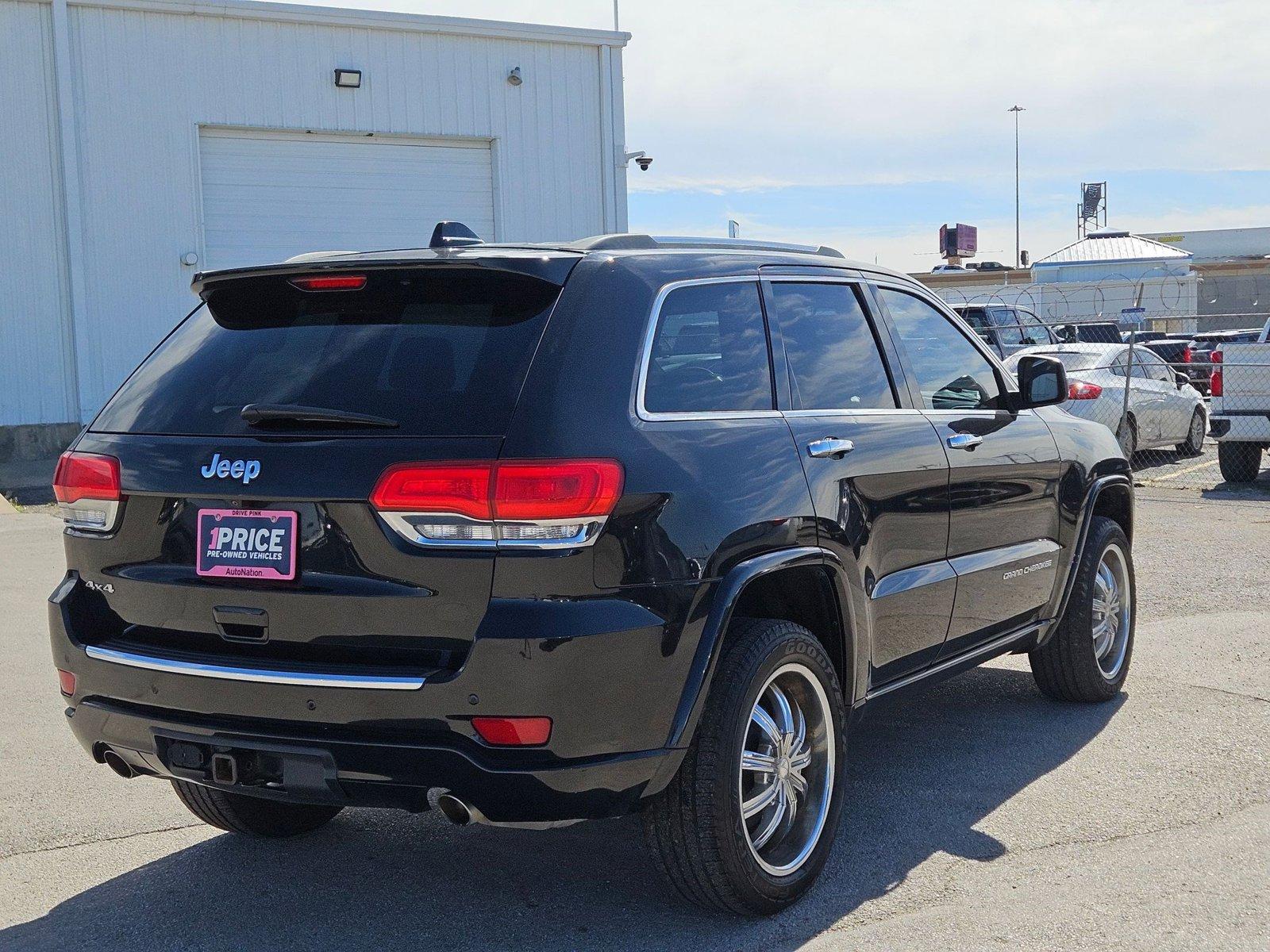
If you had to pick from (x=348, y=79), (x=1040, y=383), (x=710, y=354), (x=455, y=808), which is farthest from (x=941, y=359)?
(x=348, y=79)

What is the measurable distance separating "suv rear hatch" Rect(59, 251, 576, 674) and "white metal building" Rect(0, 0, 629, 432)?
15.3 m

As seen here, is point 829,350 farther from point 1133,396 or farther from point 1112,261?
point 1112,261

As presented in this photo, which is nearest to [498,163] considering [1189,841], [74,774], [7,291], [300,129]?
[300,129]

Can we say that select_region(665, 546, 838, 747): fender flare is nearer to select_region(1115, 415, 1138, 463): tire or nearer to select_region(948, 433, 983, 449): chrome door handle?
select_region(948, 433, 983, 449): chrome door handle

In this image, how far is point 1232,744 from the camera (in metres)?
5.76

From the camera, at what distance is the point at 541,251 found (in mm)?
3951

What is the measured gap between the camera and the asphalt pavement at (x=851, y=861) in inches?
156

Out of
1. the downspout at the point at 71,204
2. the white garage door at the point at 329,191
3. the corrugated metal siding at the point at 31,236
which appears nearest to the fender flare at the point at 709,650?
the white garage door at the point at 329,191

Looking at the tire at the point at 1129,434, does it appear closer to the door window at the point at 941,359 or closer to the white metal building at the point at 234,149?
the white metal building at the point at 234,149

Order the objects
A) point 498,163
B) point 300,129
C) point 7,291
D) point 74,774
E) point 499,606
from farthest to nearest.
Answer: point 498,163, point 300,129, point 7,291, point 74,774, point 499,606

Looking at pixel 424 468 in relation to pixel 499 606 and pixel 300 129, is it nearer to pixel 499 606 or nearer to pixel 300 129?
pixel 499 606

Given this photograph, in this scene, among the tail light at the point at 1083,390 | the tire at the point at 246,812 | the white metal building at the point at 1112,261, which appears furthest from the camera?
the white metal building at the point at 1112,261

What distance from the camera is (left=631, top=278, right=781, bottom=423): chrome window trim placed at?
3.77 meters

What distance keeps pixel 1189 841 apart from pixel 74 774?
405 cm
